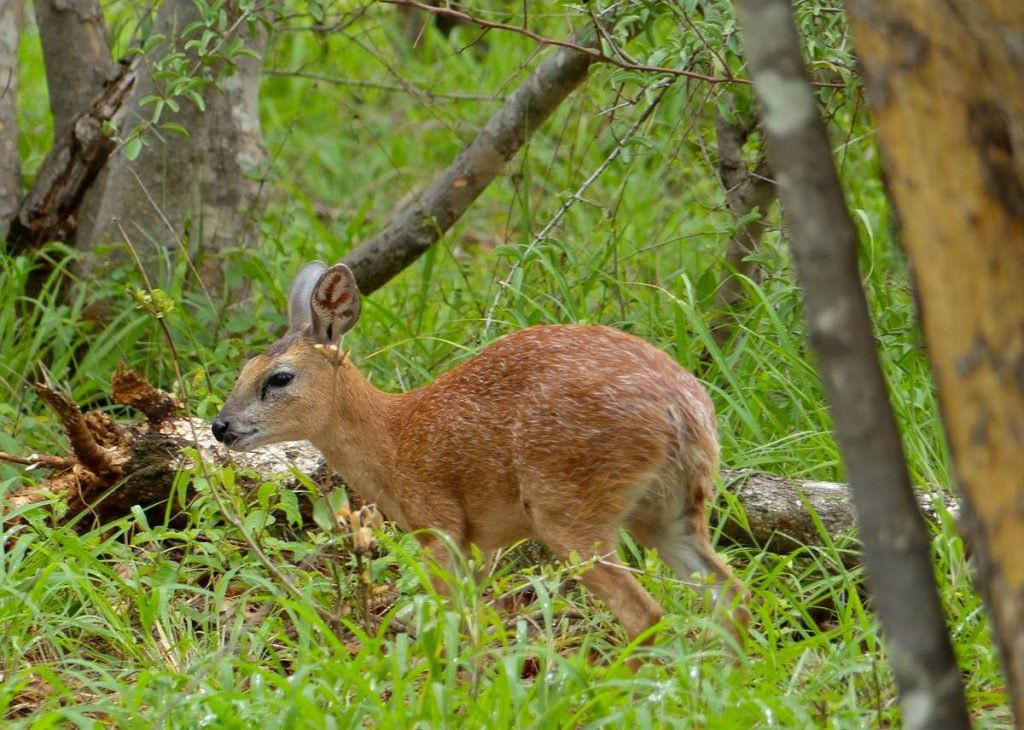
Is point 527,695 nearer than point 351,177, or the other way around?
point 527,695

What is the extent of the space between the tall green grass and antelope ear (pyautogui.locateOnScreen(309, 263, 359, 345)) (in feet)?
1.52

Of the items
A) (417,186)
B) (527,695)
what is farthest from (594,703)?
(417,186)

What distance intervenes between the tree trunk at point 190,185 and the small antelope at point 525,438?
5.31 ft

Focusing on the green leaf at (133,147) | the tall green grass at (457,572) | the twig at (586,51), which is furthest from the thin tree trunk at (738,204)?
the green leaf at (133,147)

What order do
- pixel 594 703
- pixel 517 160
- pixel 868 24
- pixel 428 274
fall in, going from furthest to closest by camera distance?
pixel 517 160, pixel 428 274, pixel 594 703, pixel 868 24

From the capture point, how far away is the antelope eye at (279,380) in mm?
5164

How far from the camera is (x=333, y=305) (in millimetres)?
5203

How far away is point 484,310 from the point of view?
6.20 m

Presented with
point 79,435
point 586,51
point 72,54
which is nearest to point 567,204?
point 586,51

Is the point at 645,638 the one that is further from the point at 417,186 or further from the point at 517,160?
the point at 417,186

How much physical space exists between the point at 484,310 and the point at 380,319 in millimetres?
538

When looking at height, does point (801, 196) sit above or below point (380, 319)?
above

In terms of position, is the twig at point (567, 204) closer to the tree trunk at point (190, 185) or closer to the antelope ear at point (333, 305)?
the antelope ear at point (333, 305)

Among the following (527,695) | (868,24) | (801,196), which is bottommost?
(527,695)
